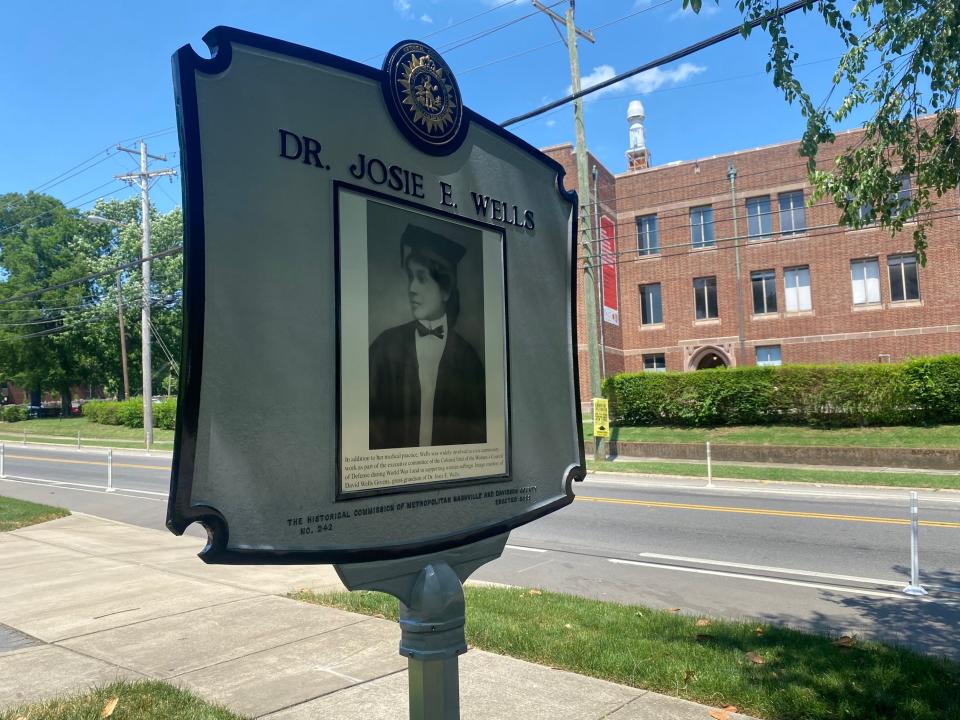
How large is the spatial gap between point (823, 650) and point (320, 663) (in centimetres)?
343

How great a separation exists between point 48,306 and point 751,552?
58.5 meters

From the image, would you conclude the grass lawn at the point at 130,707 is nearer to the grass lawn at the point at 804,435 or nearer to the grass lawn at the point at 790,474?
the grass lawn at the point at 790,474

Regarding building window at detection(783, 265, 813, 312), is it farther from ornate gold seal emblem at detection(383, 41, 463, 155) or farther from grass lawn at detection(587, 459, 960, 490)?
ornate gold seal emblem at detection(383, 41, 463, 155)

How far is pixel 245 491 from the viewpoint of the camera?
2035mm

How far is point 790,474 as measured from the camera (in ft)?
57.5

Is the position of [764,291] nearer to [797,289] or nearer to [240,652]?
[797,289]

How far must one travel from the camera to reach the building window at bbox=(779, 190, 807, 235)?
3366cm

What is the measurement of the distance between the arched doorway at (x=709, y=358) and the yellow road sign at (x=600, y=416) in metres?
15.7

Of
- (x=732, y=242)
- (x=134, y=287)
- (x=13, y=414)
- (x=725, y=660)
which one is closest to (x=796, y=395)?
(x=732, y=242)

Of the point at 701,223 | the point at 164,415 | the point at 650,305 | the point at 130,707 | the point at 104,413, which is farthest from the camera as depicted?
the point at 104,413

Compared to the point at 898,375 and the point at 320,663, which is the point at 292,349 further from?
the point at 898,375

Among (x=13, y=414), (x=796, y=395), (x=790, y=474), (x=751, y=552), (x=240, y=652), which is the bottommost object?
(x=751, y=552)

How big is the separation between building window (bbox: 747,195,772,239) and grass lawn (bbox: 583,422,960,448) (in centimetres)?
1446

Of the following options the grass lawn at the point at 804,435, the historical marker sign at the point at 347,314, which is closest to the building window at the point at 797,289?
the grass lawn at the point at 804,435
